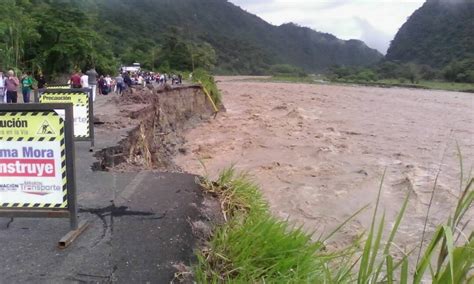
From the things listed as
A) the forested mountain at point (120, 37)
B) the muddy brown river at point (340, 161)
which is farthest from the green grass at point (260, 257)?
the forested mountain at point (120, 37)

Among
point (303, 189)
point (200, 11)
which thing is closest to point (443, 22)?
point (200, 11)

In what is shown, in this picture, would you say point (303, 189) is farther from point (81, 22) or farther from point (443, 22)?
point (443, 22)

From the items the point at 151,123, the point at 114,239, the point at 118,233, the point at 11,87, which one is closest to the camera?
the point at 114,239

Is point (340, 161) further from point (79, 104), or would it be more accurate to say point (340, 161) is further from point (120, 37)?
point (120, 37)

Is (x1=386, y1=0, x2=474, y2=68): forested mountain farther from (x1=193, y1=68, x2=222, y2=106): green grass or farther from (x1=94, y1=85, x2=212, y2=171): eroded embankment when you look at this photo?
(x1=94, y1=85, x2=212, y2=171): eroded embankment

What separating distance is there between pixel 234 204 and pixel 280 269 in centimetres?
181

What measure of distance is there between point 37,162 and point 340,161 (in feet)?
43.4

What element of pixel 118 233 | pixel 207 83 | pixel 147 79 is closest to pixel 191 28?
pixel 147 79

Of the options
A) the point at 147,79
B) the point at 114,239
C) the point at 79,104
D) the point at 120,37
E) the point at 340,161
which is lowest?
the point at 340,161

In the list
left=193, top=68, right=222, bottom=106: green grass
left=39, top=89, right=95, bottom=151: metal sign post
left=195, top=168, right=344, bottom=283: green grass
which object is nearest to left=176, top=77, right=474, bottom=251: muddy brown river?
left=195, top=168, right=344, bottom=283: green grass

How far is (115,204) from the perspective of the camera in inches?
209

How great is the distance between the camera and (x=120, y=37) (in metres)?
100

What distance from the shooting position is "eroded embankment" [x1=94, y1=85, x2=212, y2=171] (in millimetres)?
9141

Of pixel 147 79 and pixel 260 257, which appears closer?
pixel 260 257
